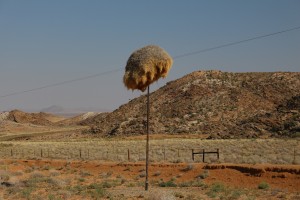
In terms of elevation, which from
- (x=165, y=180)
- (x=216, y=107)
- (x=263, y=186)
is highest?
(x=216, y=107)

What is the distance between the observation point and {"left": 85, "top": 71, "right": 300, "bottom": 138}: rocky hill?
65625 millimetres

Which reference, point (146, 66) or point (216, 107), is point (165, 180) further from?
point (216, 107)

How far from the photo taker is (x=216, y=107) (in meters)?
81.2

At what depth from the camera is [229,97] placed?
84.1 metres

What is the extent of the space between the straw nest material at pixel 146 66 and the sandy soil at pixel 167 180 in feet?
16.2

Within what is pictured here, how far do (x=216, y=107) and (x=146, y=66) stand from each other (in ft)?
211

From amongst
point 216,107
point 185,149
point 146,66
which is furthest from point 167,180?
point 216,107

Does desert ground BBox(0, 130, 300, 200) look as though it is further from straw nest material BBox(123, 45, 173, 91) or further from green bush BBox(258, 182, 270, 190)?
straw nest material BBox(123, 45, 173, 91)

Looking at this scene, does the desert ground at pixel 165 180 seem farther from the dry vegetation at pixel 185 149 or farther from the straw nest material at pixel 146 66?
the straw nest material at pixel 146 66

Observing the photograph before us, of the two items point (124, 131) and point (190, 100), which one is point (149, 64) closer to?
point (124, 131)

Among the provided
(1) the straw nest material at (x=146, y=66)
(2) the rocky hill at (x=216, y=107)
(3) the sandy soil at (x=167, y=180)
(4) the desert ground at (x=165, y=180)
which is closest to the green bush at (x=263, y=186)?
(4) the desert ground at (x=165, y=180)

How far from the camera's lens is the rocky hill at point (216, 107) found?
6562 cm

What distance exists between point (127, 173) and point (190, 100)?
2314 inches

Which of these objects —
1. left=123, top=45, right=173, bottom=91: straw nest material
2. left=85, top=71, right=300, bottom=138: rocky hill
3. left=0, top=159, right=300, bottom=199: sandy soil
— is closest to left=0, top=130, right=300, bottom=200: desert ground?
left=0, top=159, right=300, bottom=199: sandy soil
